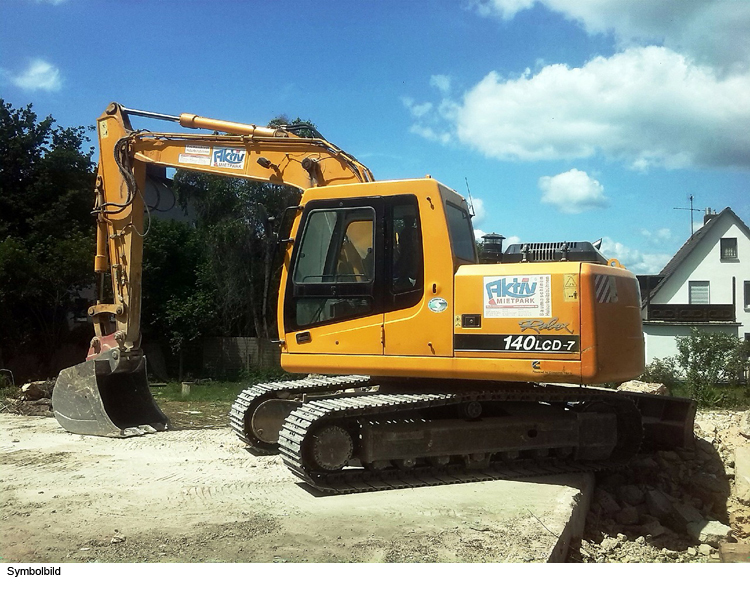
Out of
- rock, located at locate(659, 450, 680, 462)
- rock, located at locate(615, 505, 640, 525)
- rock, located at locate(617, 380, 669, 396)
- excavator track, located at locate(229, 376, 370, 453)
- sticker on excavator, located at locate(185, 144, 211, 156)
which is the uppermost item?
sticker on excavator, located at locate(185, 144, 211, 156)

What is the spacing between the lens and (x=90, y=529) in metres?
4.85

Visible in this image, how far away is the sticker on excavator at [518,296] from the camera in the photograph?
19.5 feet

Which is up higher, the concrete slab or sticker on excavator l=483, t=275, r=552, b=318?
sticker on excavator l=483, t=275, r=552, b=318

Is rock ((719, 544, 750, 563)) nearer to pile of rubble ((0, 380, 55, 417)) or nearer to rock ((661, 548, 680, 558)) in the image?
rock ((661, 548, 680, 558))

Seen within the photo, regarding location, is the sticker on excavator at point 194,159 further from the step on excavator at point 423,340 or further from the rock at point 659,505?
the rock at point 659,505

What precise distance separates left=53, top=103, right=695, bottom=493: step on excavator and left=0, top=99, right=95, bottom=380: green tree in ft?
38.7

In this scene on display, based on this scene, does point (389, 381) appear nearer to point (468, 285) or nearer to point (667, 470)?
point (468, 285)

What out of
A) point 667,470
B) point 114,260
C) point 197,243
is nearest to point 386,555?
point 667,470

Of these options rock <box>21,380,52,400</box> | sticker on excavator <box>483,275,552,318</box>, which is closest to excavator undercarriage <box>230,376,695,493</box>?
sticker on excavator <box>483,275,552,318</box>

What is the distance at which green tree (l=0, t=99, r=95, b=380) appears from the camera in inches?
696

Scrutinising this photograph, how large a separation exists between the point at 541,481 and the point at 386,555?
258cm

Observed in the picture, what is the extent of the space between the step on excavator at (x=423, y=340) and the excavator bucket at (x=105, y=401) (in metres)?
1.97

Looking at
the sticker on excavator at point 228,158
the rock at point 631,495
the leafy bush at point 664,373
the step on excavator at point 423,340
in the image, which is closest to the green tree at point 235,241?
the leafy bush at point 664,373

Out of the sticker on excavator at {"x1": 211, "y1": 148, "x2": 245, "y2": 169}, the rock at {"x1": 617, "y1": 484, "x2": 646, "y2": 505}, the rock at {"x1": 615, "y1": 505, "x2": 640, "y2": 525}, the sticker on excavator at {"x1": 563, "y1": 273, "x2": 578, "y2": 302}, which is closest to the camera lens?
the sticker on excavator at {"x1": 563, "y1": 273, "x2": 578, "y2": 302}
